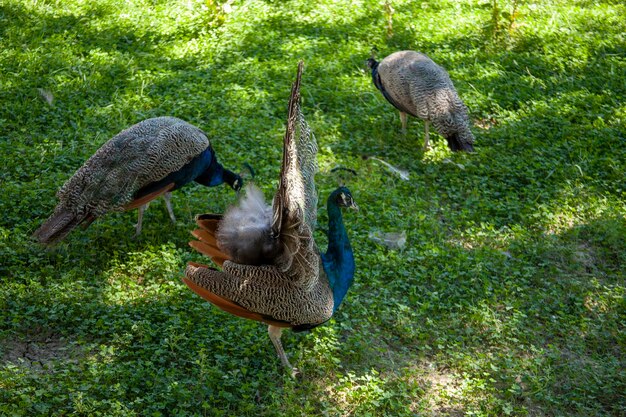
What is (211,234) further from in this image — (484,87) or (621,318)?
(484,87)

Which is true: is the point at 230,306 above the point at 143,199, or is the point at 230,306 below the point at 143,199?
above

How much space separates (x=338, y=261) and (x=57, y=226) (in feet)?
5.99

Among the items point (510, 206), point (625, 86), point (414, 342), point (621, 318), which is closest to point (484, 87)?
point (625, 86)

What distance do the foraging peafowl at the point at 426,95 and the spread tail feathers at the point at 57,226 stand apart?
10.0 feet

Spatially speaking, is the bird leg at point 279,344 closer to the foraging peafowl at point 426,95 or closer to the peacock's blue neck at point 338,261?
the peacock's blue neck at point 338,261

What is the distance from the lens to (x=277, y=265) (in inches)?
165

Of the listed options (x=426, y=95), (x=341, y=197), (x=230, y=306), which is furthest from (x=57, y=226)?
(x=426, y=95)

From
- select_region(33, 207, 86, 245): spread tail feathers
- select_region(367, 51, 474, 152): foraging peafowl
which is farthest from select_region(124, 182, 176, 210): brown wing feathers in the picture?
select_region(367, 51, 474, 152): foraging peafowl

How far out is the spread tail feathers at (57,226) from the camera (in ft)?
16.0

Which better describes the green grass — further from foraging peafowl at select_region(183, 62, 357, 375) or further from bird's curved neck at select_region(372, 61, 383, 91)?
foraging peafowl at select_region(183, 62, 357, 375)

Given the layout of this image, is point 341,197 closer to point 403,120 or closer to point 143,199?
point 143,199

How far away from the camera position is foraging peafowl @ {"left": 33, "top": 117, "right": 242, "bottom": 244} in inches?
197

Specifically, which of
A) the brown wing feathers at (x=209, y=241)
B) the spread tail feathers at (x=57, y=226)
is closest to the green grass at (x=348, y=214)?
the spread tail feathers at (x=57, y=226)

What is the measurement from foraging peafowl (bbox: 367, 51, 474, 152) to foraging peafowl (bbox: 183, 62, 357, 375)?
7.70 ft
